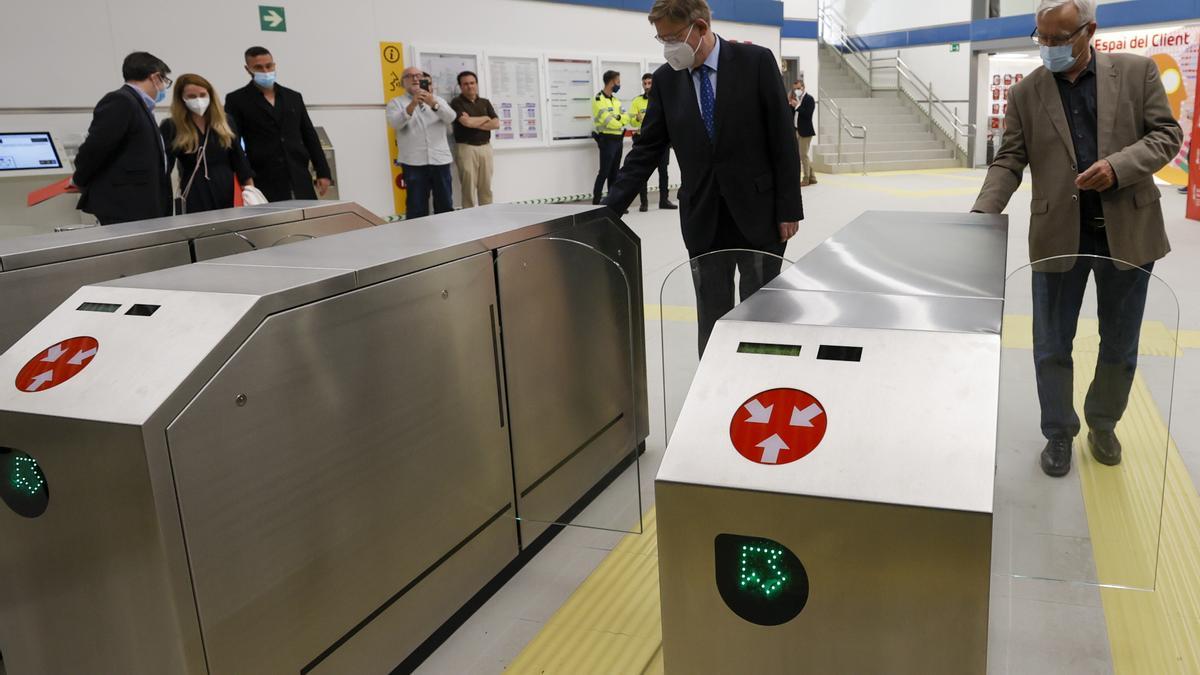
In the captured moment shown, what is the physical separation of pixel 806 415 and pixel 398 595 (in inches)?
46.5

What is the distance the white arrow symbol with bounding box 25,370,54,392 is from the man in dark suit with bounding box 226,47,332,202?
12.3 feet

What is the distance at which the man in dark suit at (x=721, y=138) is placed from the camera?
2.90m

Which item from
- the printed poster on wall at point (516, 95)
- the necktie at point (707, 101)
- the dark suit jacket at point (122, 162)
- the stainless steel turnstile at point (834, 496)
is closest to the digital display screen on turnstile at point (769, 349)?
the stainless steel turnstile at point (834, 496)

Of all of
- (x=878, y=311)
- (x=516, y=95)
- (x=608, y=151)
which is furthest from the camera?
(x=608, y=151)

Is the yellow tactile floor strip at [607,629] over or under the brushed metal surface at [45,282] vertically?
under

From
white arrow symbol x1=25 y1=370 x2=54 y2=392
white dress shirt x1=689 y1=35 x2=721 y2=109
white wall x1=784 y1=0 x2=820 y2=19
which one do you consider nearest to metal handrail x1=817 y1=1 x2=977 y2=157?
white wall x1=784 y1=0 x2=820 y2=19

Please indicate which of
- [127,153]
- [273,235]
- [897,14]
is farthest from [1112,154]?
[897,14]

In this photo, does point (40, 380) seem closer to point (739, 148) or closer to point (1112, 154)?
point (739, 148)

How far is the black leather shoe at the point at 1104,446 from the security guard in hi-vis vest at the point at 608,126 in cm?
707

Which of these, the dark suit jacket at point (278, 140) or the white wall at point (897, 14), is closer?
the dark suit jacket at point (278, 140)

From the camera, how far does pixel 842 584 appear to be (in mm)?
1241

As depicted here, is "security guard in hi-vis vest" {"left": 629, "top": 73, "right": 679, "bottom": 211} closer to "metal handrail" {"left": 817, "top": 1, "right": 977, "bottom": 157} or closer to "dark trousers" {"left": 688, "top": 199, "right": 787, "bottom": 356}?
"dark trousers" {"left": 688, "top": 199, "right": 787, "bottom": 356}

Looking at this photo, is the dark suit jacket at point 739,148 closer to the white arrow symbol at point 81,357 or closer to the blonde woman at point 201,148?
the white arrow symbol at point 81,357

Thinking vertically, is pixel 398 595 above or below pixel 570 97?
below
